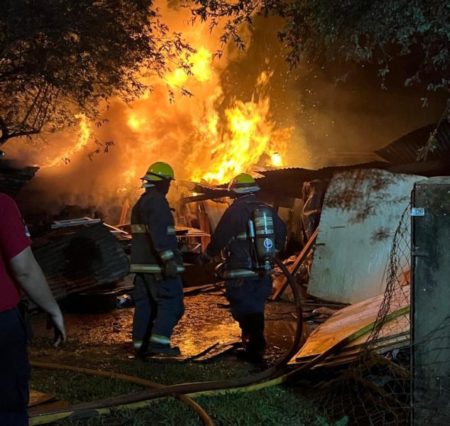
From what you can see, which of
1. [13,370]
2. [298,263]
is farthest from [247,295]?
[298,263]

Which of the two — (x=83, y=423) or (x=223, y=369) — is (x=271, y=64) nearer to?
(x=223, y=369)

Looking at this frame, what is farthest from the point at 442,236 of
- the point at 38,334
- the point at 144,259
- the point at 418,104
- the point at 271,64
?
the point at 271,64

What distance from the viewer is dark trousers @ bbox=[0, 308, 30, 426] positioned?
2.64 m

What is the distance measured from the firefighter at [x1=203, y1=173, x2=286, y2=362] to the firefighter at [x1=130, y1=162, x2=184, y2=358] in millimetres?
563

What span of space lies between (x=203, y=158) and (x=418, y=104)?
8.04m

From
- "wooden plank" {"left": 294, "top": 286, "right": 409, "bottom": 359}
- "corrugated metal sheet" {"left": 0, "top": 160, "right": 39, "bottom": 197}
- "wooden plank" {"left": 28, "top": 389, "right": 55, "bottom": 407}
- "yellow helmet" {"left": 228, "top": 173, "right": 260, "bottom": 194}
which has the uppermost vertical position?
"corrugated metal sheet" {"left": 0, "top": 160, "right": 39, "bottom": 197}

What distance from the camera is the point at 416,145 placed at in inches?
462

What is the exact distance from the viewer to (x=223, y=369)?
5.35 m

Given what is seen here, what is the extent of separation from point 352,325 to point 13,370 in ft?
11.3

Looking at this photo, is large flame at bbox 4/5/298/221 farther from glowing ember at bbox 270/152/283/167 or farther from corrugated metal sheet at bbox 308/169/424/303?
corrugated metal sheet at bbox 308/169/424/303

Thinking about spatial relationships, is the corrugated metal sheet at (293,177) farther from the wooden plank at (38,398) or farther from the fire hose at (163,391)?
the wooden plank at (38,398)

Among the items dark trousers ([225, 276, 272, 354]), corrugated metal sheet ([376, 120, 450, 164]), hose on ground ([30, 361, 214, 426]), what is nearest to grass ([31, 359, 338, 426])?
hose on ground ([30, 361, 214, 426])

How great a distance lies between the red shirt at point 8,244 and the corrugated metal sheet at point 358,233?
6.79m

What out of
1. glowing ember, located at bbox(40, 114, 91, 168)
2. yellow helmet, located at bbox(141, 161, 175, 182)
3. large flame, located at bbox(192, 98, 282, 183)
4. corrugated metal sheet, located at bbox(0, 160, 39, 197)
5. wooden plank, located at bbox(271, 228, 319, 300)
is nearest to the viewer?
yellow helmet, located at bbox(141, 161, 175, 182)
